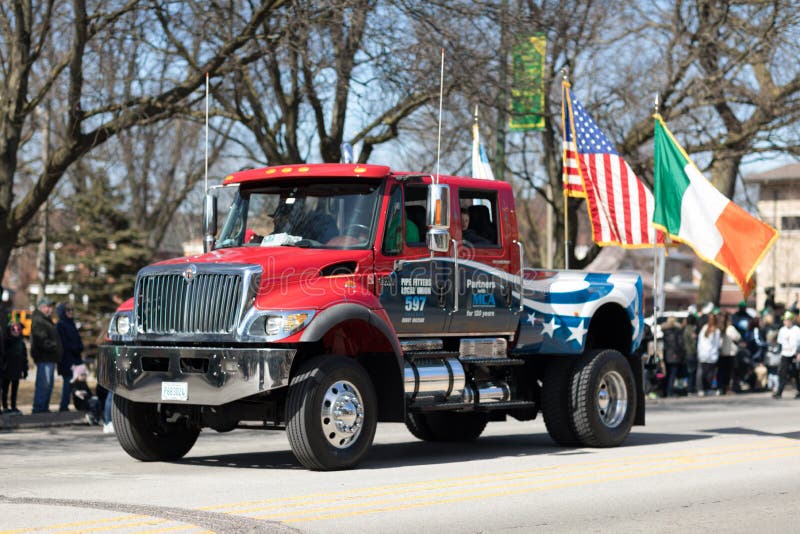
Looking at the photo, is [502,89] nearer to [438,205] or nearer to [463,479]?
[438,205]

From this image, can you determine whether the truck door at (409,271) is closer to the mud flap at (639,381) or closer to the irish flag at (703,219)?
the mud flap at (639,381)

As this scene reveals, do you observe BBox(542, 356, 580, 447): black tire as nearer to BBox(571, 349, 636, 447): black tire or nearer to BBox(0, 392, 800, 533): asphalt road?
BBox(571, 349, 636, 447): black tire

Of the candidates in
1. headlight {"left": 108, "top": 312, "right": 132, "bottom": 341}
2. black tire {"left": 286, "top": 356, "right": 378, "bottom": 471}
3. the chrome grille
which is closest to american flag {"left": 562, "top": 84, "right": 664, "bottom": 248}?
black tire {"left": 286, "top": 356, "right": 378, "bottom": 471}

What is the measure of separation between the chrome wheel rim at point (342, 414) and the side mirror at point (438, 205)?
1.69m

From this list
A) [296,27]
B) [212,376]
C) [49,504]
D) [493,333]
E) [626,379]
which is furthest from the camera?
[296,27]

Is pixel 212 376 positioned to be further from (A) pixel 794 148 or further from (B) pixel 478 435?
(A) pixel 794 148

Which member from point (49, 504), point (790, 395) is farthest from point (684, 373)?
point (49, 504)

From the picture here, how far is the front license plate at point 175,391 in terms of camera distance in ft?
36.5

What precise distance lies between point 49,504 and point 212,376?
7.29 feet

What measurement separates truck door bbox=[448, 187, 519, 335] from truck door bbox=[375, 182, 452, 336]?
261 mm

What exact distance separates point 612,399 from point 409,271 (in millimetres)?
3374

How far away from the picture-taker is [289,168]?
12.3m

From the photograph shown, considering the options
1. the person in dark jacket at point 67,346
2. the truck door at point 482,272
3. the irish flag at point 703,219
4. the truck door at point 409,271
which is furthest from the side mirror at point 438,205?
the person in dark jacket at point 67,346

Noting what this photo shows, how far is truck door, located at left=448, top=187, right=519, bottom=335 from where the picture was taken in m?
12.8
